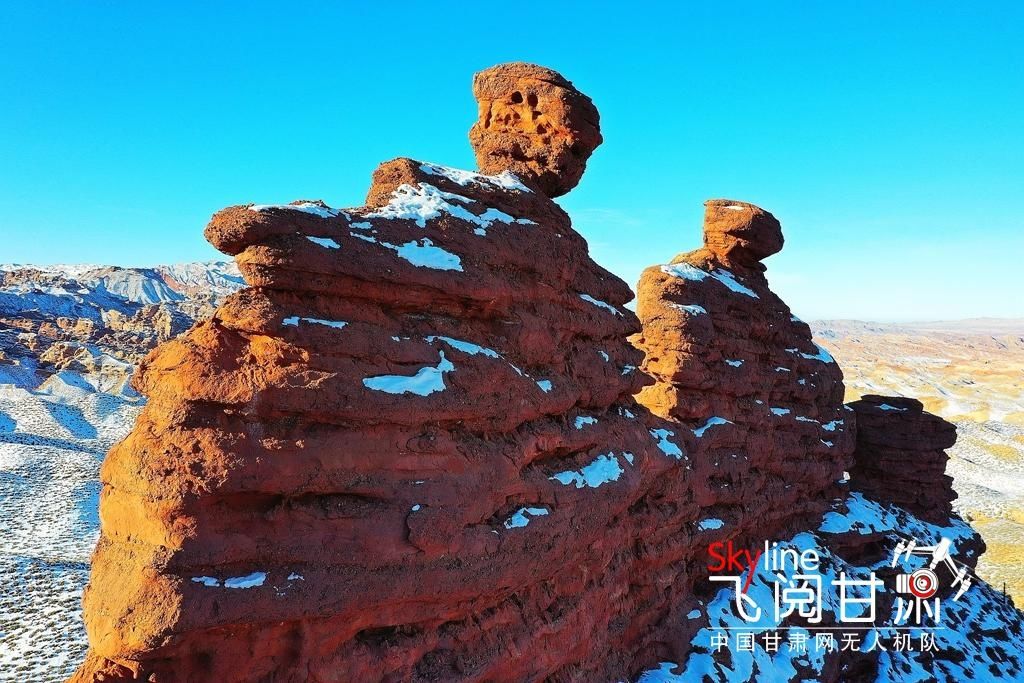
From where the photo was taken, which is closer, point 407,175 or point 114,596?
point 114,596

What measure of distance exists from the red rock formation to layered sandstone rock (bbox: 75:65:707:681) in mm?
22072

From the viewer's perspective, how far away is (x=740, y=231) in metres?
21.1

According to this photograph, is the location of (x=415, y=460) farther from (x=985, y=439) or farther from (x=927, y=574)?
(x=985, y=439)

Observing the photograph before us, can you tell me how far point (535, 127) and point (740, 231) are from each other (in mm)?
10821

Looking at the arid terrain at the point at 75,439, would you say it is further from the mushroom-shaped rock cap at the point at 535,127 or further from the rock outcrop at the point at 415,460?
the mushroom-shaped rock cap at the point at 535,127

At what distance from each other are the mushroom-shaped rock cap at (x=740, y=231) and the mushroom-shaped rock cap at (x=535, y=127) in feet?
Answer: 30.0

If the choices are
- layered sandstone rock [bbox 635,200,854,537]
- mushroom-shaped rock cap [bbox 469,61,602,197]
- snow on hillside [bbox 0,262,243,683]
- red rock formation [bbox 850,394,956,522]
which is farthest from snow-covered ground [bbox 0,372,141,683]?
red rock formation [bbox 850,394,956,522]

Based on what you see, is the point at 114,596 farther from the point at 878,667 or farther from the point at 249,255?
the point at 878,667

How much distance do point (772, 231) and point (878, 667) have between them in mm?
15082

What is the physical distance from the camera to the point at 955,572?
2280 centimetres

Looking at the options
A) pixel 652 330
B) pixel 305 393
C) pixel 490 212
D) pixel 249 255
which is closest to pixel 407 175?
pixel 490 212

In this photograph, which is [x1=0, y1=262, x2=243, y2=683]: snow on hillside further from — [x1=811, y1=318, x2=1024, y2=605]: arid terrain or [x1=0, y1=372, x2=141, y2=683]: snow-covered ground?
[x1=811, y1=318, x2=1024, y2=605]: arid terrain

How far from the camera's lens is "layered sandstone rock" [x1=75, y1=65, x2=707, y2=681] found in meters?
6.98

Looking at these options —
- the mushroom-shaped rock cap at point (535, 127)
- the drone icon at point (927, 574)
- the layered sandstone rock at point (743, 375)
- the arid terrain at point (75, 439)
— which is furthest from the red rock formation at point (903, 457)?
the mushroom-shaped rock cap at point (535, 127)
